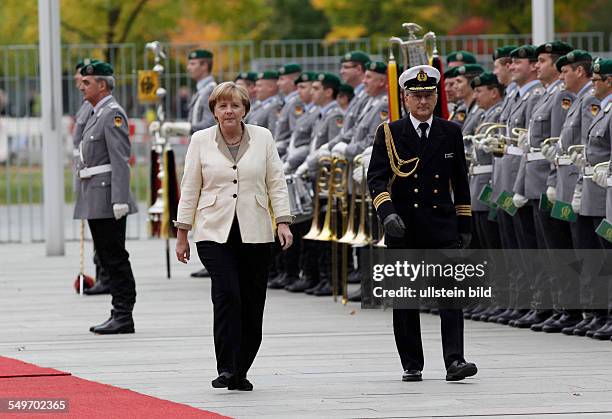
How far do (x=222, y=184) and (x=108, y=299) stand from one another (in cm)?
638

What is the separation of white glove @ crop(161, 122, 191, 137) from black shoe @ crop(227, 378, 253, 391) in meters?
7.60

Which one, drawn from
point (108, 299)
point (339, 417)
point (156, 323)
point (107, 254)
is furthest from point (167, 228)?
point (339, 417)

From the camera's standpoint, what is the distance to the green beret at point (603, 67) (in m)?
12.0

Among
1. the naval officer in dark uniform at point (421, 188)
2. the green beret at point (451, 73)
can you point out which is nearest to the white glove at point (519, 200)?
the green beret at point (451, 73)

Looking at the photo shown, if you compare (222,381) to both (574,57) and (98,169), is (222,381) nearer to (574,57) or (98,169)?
(98,169)

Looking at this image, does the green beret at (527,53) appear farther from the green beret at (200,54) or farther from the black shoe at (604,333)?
the green beret at (200,54)

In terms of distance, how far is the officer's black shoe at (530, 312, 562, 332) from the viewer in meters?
13.1

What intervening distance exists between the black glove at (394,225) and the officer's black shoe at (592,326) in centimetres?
292

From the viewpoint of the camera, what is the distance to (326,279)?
16719mm

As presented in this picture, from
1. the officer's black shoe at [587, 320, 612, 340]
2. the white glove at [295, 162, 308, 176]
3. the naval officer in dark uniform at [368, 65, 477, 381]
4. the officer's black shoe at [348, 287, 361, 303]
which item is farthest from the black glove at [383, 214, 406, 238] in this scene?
the white glove at [295, 162, 308, 176]

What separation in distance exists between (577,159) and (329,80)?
4.49 meters

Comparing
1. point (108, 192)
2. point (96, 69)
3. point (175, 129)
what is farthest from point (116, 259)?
point (175, 129)

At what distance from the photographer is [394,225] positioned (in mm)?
10117

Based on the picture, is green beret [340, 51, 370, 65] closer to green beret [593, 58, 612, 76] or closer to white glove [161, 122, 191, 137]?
white glove [161, 122, 191, 137]
